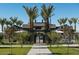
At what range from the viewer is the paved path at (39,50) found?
16.1 metres

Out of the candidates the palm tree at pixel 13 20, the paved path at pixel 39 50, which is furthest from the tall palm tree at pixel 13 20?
the paved path at pixel 39 50

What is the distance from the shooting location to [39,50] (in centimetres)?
1619

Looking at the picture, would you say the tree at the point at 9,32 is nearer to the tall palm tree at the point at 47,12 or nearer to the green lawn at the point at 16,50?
the green lawn at the point at 16,50

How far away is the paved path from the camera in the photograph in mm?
16078

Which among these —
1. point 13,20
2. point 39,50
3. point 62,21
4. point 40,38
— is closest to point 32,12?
point 13,20

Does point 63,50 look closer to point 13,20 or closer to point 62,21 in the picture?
Answer: point 62,21

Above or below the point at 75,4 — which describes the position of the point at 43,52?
below

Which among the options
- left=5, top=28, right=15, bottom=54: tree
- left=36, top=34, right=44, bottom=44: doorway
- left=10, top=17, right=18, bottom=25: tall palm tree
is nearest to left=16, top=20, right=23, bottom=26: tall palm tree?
left=10, top=17, right=18, bottom=25: tall palm tree

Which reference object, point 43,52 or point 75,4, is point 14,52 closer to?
point 43,52

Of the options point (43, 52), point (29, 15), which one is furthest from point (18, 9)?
point (43, 52)

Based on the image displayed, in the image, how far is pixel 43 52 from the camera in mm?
16125

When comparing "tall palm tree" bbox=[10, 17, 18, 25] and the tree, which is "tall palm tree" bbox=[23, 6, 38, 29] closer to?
"tall palm tree" bbox=[10, 17, 18, 25]

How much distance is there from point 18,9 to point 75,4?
62.8 inches

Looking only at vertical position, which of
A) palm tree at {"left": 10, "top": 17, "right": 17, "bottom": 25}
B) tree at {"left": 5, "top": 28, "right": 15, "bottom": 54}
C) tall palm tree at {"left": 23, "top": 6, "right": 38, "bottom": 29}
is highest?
tall palm tree at {"left": 23, "top": 6, "right": 38, "bottom": 29}
